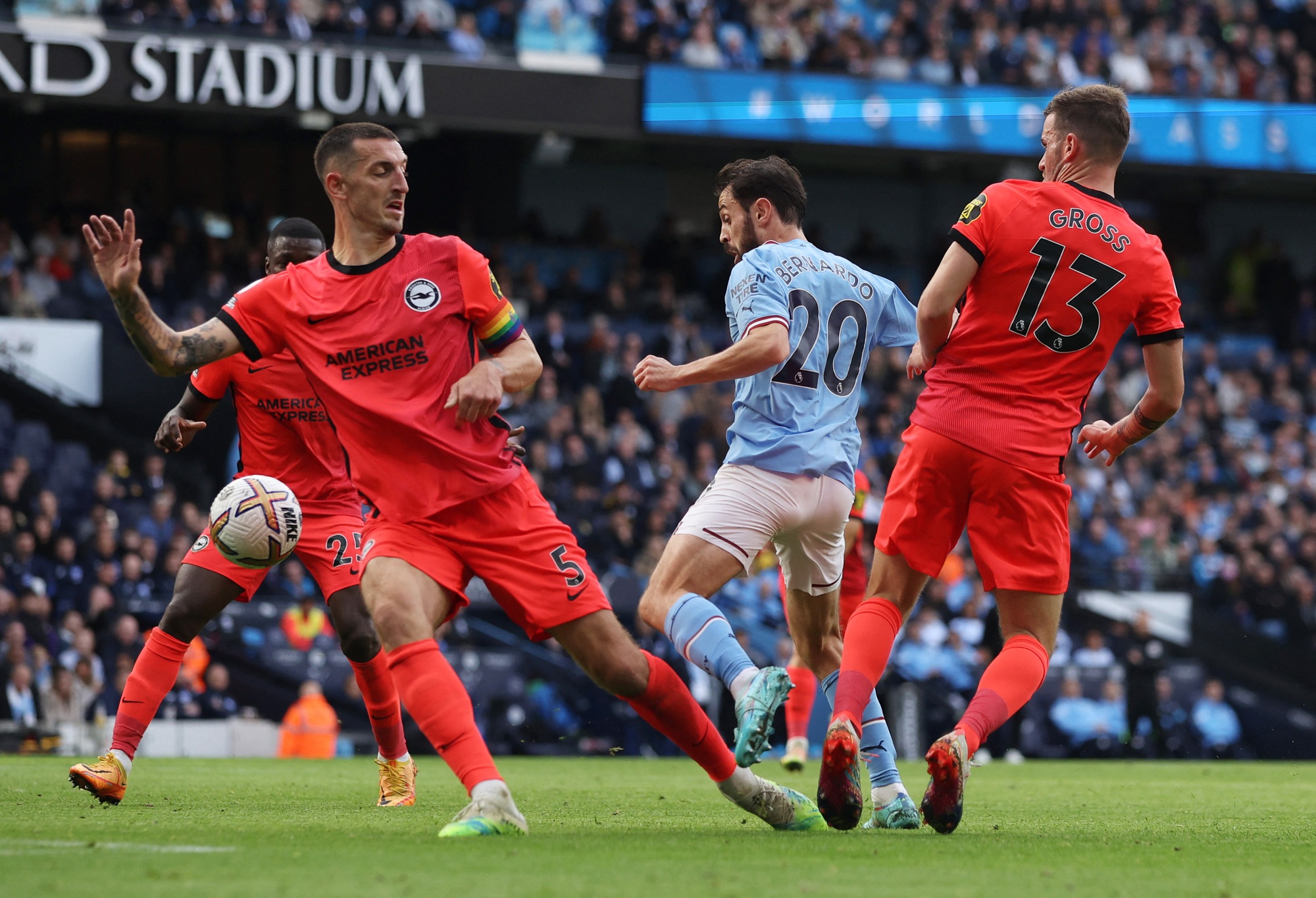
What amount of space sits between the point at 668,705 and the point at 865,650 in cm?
79

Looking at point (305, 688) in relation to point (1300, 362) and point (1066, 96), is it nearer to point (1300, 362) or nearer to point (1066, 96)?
point (1066, 96)

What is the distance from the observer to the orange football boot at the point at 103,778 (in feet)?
21.6

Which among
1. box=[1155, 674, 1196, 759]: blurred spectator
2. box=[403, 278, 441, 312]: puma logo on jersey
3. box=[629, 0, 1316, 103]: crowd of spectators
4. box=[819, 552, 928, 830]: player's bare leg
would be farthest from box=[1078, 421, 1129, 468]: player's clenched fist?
box=[629, 0, 1316, 103]: crowd of spectators

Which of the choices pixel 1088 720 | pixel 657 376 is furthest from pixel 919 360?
pixel 1088 720

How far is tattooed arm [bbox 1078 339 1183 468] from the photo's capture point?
5855mm

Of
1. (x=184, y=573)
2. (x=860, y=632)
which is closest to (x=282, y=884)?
(x=860, y=632)

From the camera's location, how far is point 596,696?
16.5m

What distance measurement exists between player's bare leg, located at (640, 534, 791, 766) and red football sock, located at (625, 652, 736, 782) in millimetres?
152

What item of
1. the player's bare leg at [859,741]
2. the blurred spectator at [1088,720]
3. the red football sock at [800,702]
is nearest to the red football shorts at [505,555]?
the player's bare leg at [859,741]

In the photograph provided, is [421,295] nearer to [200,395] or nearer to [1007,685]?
[200,395]

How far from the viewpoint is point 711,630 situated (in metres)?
5.59

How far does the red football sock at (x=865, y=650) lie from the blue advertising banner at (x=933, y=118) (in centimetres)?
1712

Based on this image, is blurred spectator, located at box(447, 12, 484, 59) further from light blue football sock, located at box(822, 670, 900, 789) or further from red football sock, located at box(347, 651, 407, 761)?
light blue football sock, located at box(822, 670, 900, 789)

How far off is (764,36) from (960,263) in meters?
19.0
